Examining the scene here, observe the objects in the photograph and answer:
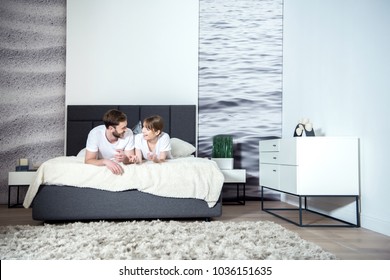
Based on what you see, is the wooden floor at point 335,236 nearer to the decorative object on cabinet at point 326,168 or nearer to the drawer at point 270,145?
the decorative object on cabinet at point 326,168

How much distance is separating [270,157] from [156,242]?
1802 millimetres

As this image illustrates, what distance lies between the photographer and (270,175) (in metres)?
3.46

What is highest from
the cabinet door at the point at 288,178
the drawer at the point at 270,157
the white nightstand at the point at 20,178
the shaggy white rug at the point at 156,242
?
the drawer at the point at 270,157

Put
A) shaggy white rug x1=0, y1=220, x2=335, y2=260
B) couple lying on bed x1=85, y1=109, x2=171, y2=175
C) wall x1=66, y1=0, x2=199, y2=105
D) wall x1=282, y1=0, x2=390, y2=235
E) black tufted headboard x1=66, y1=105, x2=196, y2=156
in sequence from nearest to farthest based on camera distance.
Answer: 1. shaggy white rug x1=0, y1=220, x2=335, y2=260
2. wall x1=282, y1=0, x2=390, y2=235
3. couple lying on bed x1=85, y1=109, x2=171, y2=175
4. black tufted headboard x1=66, y1=105, x2=196, y2=156
5. wall x1=66, y1=0, x2=199, y2=105

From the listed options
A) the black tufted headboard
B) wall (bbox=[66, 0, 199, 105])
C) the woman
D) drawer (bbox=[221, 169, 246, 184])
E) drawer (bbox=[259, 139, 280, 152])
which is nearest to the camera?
the woman

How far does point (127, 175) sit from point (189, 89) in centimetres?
201

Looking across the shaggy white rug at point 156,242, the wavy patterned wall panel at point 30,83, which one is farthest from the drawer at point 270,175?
the wavy patterned wall panel at point 30,83

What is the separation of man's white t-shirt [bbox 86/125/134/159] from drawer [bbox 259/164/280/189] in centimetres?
131

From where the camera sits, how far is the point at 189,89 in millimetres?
4457

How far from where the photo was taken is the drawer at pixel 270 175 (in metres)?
3.27

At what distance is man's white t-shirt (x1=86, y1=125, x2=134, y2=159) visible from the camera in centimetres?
283

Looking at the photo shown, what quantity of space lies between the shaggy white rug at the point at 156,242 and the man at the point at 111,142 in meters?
0.53

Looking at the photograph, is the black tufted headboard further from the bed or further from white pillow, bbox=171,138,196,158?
the bed

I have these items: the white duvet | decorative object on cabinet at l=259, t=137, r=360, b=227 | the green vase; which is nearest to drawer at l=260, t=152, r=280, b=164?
decorative object on cabinet at l=259, t=137, r=360, b=227
